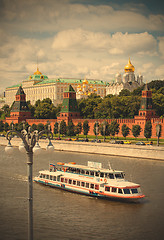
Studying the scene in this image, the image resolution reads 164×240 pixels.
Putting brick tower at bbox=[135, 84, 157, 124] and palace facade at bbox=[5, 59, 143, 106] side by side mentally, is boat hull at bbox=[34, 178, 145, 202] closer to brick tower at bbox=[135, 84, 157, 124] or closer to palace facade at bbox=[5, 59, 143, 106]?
brick tower at bbox=[135, 84, 157, 124]

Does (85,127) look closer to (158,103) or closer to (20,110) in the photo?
(158,103)

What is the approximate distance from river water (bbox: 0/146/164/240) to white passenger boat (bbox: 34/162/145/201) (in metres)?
0.48

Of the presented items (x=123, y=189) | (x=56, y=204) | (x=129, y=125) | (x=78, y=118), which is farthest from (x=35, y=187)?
(x=78, y=118)

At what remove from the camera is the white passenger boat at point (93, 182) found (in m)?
25.8

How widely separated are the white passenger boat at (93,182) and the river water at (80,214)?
1.57 feet

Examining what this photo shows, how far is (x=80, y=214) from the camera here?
902 inches

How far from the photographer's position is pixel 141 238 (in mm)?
19141

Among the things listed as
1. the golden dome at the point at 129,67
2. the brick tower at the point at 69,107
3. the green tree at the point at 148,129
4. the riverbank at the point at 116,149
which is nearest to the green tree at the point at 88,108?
the brick tower at the point at 69,107

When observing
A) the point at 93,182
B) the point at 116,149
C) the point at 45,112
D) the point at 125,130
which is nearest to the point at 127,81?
the point at 45,112

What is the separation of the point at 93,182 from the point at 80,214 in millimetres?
4992

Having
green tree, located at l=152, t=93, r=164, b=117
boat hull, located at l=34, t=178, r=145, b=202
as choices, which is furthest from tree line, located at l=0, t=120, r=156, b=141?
boat hull, located at l=34, t=178, r=145, b=202

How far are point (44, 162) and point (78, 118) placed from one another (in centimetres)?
3625

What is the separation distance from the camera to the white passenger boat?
84.8 ft

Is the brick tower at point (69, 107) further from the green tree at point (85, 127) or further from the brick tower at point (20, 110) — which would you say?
the brick tower at point (20, 110)
